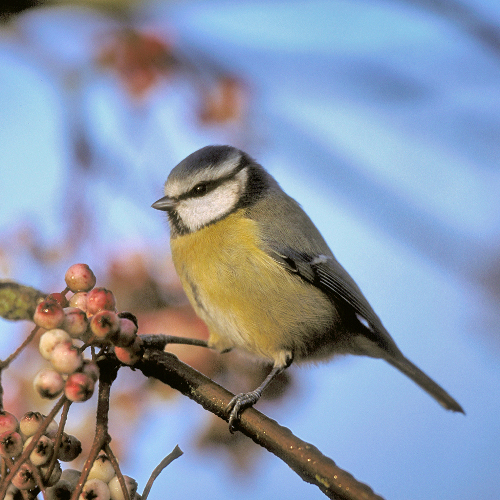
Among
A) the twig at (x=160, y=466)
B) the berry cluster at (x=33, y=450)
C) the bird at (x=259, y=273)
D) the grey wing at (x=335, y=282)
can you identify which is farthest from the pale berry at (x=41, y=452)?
the grey wing at (x=335, y=282)

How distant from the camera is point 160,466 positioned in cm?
56

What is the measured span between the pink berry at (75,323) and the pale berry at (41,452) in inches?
4.4

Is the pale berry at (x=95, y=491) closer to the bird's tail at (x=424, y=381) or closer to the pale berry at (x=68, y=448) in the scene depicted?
the pale berry at (x=68, y=448)

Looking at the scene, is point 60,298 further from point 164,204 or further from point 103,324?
point 164,204

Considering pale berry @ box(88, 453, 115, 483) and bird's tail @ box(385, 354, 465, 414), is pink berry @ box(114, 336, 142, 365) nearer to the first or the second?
pale berry @ box(88, 453, 115, 483)

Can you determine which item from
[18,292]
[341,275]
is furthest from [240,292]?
[18,292]

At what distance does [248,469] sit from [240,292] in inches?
22.3

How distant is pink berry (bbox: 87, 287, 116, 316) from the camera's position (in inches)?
23.2

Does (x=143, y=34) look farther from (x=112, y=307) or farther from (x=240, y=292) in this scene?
(x=112, y=307)

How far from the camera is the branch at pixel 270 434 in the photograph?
1.88 ft

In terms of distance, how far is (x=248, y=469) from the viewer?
1383 mm

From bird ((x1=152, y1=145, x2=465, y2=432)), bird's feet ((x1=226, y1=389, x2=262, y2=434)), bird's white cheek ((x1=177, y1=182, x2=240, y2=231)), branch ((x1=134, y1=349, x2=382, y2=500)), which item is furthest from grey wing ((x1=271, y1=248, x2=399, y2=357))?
branch ((x1=134, y1=349, x2=382, y2=500))

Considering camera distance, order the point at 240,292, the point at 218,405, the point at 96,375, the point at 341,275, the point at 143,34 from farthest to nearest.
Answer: the point at 143,34, the point at 341,275, the point at 240,292, the point at 218,405, the point at 96,375

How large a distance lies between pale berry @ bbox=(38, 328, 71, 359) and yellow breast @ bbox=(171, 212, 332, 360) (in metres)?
0.56
